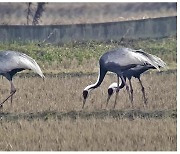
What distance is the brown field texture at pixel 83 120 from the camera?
31.8ft

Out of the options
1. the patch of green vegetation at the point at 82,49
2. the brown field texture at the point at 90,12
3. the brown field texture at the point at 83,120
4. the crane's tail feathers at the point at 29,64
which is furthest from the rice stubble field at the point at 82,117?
the brown field texture at the point at 90,12

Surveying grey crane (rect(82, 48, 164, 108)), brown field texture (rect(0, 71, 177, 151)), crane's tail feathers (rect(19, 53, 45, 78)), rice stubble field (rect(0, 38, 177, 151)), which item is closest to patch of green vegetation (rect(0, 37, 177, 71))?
rice stubble field (rect(0, 38, 177, 151))

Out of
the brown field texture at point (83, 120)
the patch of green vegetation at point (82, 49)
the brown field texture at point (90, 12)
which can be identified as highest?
the brown field texture at point (90, 12)

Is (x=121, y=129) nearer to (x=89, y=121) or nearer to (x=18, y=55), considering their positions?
(x=89, y=121)

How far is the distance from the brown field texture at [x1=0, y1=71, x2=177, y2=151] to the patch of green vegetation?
530 cm

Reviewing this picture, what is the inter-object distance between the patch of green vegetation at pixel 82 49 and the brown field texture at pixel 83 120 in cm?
530

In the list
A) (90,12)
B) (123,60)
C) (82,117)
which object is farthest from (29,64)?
(90,12)

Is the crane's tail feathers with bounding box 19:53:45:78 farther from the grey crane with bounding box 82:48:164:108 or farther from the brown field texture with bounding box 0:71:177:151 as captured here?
the grey crane with bounding box 82:48:164:108

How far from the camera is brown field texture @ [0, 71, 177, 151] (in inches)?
381

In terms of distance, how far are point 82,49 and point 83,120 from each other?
1134 centimetres

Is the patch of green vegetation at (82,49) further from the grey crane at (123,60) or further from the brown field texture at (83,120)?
the grey crane at (123,60)

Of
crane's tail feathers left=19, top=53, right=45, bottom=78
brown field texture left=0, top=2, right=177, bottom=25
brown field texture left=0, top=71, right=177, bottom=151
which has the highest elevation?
brown field texture left=0, top=2, right=177, bottom=25

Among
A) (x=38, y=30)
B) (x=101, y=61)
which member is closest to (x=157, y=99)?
(x=101, y=61)

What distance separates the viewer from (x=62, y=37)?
23.2 metres
